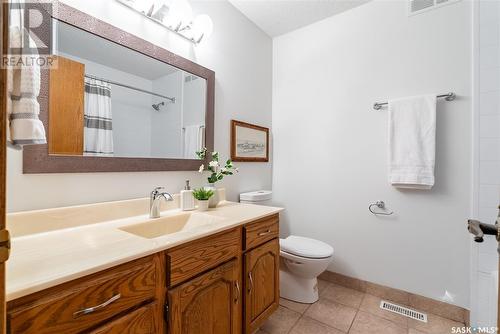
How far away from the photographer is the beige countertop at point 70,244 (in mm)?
601

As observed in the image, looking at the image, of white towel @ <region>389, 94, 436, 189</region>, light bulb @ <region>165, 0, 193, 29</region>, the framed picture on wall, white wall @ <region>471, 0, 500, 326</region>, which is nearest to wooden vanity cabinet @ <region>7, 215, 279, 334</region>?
the framed picture on wall

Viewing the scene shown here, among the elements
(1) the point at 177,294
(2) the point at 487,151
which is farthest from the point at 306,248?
(2) the point at 487,151

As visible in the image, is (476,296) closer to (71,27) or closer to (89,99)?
(89,99)

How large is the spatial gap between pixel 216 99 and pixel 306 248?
54.1 inches

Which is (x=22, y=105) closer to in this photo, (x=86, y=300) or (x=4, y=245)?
(x=4, y=245)

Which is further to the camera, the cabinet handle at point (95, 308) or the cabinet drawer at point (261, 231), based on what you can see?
the cabinet drawer at point (261, 231)

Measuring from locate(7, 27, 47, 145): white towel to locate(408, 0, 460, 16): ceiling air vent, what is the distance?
92.9 inches

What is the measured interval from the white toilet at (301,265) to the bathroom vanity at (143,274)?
334mm

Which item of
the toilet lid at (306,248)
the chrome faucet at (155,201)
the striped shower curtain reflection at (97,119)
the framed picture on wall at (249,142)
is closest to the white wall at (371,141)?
the framed picture on wall at (249,142)

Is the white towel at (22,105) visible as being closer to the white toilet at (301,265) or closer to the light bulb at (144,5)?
the light bulb at (144,5)

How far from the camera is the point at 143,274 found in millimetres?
794

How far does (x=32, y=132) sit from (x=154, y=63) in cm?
90

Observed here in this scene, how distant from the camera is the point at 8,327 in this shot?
531 mm

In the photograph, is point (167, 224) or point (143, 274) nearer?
point (143, 274)
